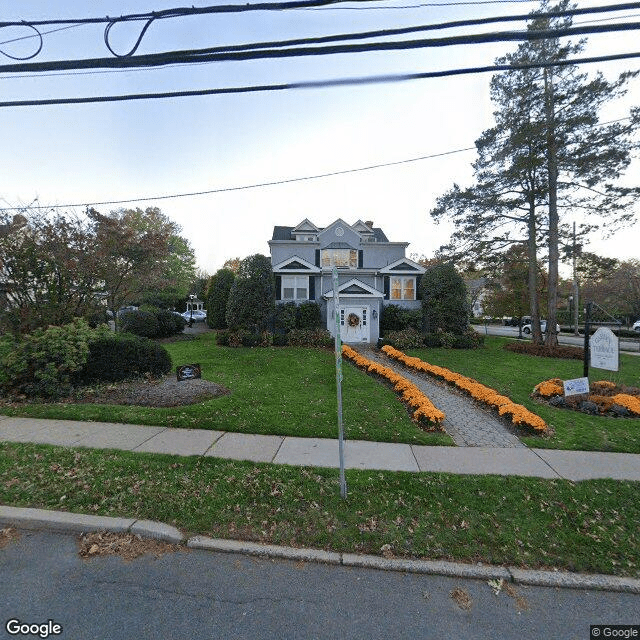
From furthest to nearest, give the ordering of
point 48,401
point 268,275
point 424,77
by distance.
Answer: point 268,275
point 48,401
point 424,77

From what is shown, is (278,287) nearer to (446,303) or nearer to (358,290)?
(358,290)

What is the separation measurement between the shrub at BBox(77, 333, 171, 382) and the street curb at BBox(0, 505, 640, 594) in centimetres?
522

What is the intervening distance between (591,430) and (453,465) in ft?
11.1

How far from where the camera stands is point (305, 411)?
642cm

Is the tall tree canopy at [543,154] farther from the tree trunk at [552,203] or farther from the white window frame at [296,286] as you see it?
A: the white window frame at [296,286]

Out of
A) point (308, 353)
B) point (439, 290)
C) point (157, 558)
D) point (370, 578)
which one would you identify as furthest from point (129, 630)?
point (439, 290)

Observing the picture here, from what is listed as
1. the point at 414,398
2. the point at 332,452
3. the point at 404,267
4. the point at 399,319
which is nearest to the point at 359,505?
the point at 332,452

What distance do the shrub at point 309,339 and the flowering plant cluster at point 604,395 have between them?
9.98m

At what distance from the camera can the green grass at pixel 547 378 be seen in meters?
5.25

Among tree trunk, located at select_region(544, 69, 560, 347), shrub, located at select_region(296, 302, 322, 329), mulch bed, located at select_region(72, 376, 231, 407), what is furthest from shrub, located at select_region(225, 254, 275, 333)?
tree trunk, located at select_region(544, 69, 560, 347)

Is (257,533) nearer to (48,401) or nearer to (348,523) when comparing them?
(348,523)

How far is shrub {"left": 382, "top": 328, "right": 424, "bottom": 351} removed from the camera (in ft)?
52.9

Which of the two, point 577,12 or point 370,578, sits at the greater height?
point 577,12

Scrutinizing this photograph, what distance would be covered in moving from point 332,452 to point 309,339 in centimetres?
1217
